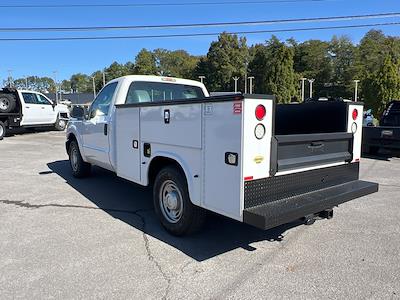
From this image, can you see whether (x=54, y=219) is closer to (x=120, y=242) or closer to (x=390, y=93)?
(x=120, y=242)

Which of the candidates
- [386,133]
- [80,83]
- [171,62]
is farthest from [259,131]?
[80,83]

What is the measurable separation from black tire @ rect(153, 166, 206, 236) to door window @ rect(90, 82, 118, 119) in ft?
6.91

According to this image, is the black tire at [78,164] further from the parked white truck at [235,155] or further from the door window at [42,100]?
the door window at [42,100]

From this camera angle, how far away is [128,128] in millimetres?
5395

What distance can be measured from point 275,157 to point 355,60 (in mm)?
78705

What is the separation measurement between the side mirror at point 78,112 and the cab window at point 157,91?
162 centimetres

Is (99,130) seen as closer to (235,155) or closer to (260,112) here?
(235,155)

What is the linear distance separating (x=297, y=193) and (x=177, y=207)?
1.45 metres

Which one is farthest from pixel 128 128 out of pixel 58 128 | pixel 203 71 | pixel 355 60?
pixel 203 71

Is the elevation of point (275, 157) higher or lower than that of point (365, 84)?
lower

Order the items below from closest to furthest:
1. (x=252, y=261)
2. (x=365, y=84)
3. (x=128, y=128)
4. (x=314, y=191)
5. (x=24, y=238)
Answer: (x=252, y=261)
(x=314, y=191)
(x=24, y=238)
(x=128, y=128)
(x=365, y=84)

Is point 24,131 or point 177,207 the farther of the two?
point 24,131

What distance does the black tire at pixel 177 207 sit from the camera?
173 inches

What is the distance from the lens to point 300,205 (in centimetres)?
386
